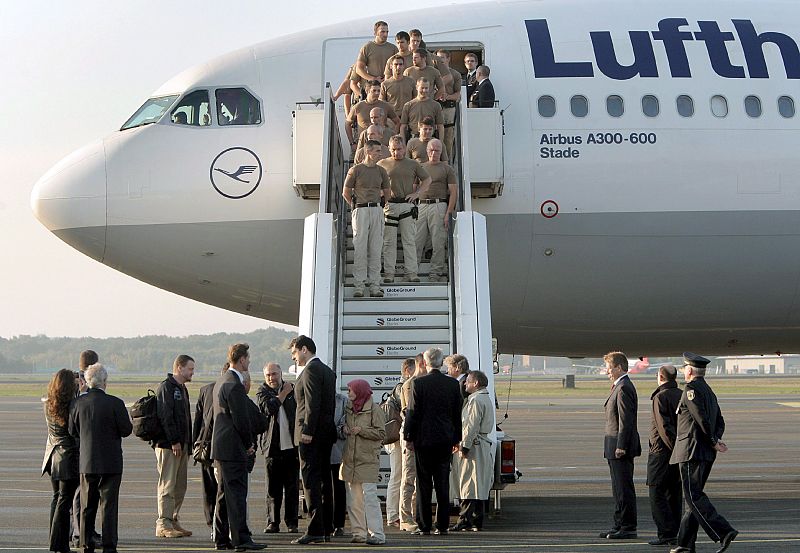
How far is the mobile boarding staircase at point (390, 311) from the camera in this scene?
41.4 feet

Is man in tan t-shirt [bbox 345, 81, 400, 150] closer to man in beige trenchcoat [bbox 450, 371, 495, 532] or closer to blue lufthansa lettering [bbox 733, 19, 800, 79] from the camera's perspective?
man in beige trenchcoat [bbox 450, 371, 495, 532]

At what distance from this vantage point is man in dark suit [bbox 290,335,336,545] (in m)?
10.3

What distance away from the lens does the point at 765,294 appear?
15844 mm

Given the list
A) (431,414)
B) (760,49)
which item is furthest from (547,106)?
(431,414)

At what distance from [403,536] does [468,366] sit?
1.97 m

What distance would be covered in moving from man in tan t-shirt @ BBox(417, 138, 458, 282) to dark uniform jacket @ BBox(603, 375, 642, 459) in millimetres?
3546

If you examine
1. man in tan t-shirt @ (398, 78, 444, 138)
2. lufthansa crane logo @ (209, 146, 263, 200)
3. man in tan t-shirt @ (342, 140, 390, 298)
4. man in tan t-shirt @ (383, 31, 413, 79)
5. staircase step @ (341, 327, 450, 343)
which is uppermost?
man in tan t-shirt @ (383, 31, 413, 79)

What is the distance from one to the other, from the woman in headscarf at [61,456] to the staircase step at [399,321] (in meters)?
3.88

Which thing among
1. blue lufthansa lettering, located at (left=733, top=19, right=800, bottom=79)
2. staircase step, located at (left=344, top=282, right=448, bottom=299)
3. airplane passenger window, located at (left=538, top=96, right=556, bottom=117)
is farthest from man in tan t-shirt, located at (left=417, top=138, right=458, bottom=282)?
blue lufthansa lettering, located at (left=733, top=19, right=800, bottom=79)

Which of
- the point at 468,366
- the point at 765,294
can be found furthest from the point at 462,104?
the point at 765,294

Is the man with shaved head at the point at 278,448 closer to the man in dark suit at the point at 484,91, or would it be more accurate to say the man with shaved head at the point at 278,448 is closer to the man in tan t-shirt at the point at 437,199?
the man in tan t-shirt at the point at 437,199

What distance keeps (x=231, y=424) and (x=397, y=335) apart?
3488mm

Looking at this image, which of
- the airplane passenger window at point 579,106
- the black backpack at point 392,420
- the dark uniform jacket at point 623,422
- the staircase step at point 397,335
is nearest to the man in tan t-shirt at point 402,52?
the airplane passenger window at point 579,106

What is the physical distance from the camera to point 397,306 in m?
13.3
